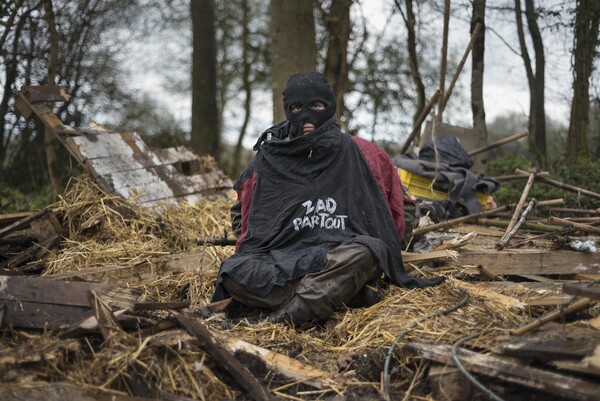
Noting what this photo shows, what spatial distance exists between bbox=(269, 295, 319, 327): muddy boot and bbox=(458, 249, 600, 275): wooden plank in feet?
4.68

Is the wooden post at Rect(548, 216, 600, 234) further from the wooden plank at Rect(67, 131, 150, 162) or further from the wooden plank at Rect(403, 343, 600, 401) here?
the wooden plank at Rect(67, 131, 150, 162)

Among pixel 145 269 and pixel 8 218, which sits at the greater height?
pixel 8 218

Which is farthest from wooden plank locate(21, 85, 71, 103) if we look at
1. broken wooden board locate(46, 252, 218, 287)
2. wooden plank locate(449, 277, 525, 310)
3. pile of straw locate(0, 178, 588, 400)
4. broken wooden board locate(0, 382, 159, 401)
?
broken wooden board locate(0, 382, 159, 401)

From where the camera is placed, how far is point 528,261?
5.04 m

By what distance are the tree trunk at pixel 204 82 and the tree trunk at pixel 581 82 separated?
233 inches

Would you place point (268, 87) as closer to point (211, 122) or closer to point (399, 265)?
point (211, 122)

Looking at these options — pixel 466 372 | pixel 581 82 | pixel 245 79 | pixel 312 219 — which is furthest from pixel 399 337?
pixel 245 79

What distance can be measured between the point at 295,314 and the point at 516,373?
1533 millimetres

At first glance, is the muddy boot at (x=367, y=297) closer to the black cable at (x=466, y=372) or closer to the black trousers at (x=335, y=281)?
the black trousers at (x=335, y=281)

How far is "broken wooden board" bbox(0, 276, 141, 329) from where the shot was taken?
3.53 metres

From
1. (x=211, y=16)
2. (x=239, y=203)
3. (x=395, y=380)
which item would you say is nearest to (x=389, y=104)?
(x=211, y=16)

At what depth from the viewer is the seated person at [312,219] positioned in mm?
4191

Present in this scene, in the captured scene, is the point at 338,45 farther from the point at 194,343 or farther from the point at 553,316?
the point at 194,343

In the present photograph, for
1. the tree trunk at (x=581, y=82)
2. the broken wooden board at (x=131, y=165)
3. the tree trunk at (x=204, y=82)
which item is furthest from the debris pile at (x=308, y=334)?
the tree trunk at (x=204, y=82)
